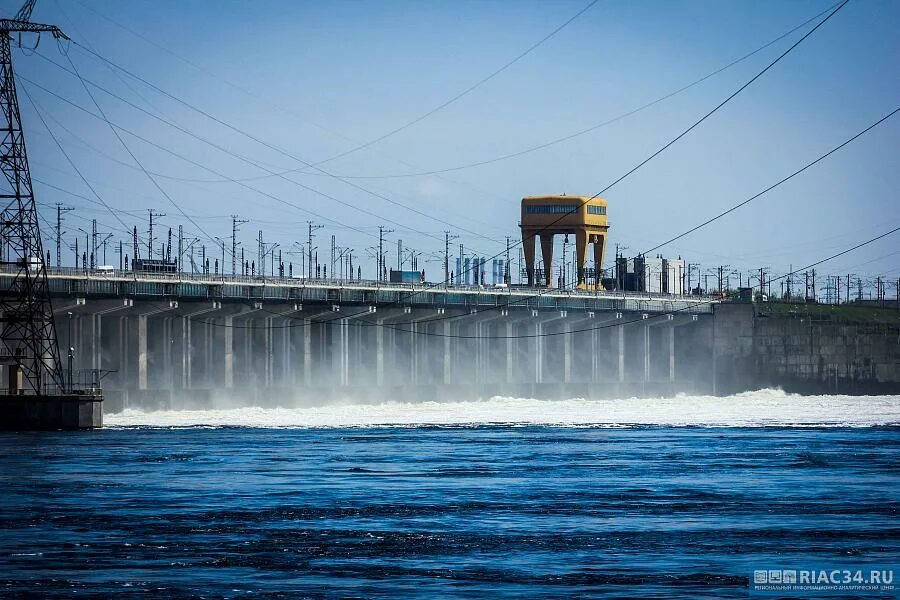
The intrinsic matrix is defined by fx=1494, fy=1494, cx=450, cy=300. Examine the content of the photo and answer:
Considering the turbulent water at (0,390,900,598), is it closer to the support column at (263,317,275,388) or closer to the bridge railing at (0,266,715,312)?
the bridge railing at (0,266,715,312)

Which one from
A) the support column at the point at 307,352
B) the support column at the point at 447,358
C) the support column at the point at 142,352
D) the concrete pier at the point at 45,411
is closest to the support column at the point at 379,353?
the support column at the point at 307,352

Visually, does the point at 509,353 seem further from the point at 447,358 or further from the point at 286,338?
the point at 286,338

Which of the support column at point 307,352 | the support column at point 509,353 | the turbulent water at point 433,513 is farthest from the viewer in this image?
the support column at point 509,353

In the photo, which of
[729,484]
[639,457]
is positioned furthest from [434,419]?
[729,484]

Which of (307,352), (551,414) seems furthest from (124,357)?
(551,414)

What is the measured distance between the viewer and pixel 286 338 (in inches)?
6658

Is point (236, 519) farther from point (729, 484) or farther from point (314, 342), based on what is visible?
point (314, 342)

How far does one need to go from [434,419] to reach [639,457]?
193 ft

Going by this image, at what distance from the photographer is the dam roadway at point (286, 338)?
146 metres

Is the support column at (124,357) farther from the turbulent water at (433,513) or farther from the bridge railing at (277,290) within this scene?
the turbulent water at (433,513)

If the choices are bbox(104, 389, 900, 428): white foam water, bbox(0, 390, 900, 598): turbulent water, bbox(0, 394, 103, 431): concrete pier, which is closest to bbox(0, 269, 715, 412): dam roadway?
bbox(104, 389, 900, 428): white foam water

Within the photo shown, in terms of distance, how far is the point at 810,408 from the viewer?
565 feet

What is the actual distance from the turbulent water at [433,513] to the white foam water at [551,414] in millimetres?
25377

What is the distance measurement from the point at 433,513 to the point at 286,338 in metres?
117
